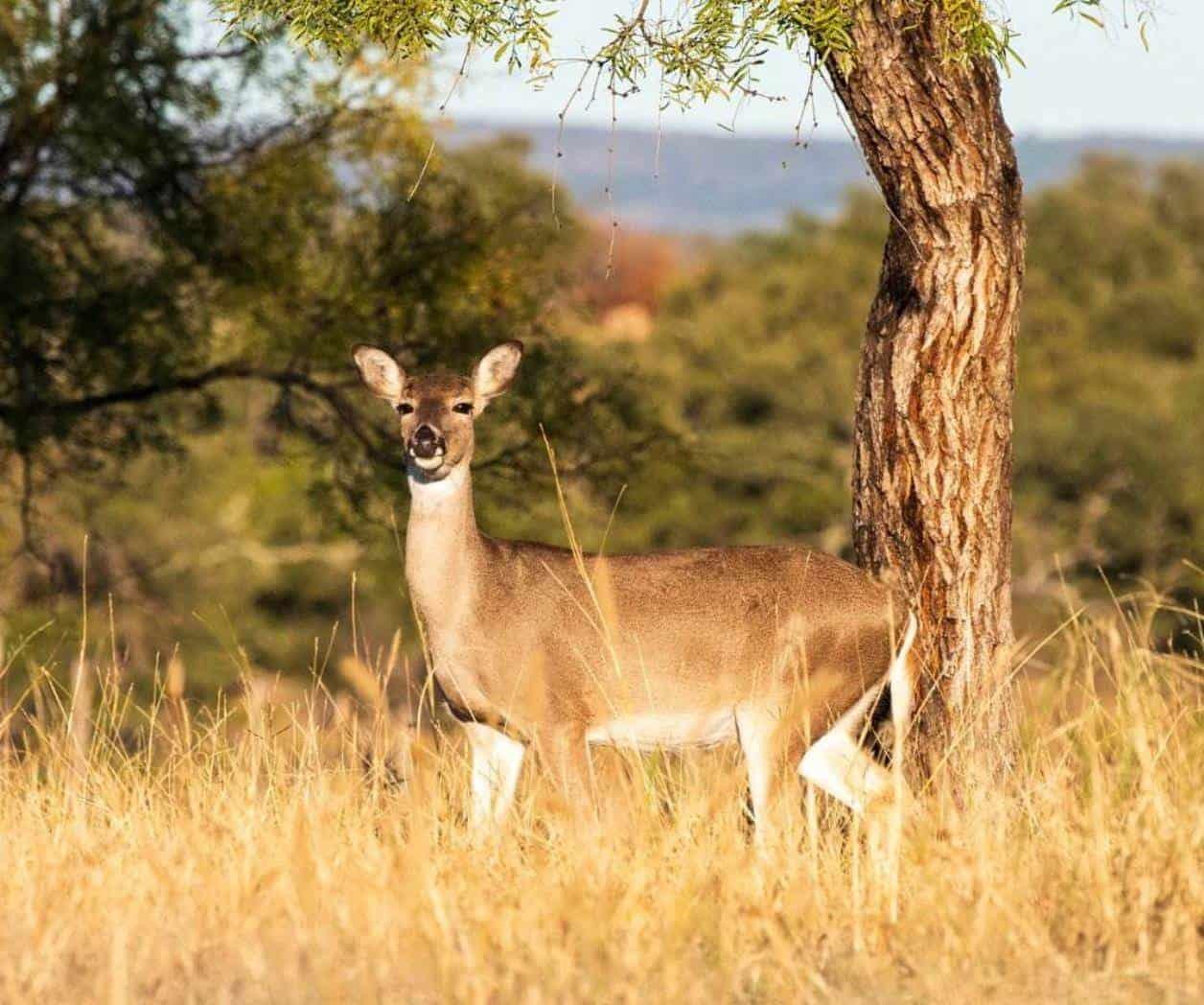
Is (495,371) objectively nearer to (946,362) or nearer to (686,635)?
(686,635)

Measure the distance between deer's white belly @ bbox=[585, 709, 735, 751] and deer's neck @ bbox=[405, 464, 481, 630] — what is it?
2.27 ft

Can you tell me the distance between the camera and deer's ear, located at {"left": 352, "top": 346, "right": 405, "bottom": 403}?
26.1 feet

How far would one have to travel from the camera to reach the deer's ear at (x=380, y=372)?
796 cm

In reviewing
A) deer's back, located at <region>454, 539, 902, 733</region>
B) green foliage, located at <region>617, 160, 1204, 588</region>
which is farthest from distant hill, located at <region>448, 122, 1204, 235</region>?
green foliage, located at <region>617, 160, 1204, 588</region>

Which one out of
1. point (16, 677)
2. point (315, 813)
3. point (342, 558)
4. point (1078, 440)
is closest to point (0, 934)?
point (315, 813)

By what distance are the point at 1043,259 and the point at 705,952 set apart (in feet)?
145

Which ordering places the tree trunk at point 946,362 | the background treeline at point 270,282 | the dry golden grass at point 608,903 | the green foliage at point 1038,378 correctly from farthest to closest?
the green foliage at point 1038,378
the background treeline at point 270,282
the tree trunk at point 946,362
the dry golden grass at point 608,903

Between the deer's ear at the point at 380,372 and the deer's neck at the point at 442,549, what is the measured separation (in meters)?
0.57

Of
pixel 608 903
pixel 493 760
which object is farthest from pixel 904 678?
A: pixel 608 903

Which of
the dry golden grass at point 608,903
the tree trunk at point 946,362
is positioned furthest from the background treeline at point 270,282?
the dry golden grass at point 608,903

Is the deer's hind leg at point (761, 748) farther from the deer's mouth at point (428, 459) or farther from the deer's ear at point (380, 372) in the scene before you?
the deer's ear at point (380, 372)

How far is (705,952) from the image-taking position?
4961mm

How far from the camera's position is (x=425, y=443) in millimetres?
7320

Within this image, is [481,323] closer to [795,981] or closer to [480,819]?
[480,819]
